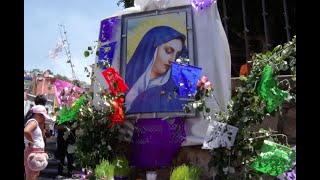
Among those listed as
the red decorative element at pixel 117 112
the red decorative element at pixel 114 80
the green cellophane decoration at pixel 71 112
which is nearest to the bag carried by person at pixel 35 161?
the green cellophane decoration at pixel 71 112

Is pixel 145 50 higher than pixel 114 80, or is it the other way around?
pixel 145 50

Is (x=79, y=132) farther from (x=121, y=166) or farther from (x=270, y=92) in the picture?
(x=270, y=92)

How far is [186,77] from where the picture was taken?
4.20m

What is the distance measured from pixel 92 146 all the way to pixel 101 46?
1.34 metres

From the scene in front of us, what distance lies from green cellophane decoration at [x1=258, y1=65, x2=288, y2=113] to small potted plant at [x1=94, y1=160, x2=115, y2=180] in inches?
74.0

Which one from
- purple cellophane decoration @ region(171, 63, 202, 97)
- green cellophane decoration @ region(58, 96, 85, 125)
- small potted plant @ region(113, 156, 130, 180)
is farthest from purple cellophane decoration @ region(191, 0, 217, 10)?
small potted plant @ region(113, 156, 130, 180)

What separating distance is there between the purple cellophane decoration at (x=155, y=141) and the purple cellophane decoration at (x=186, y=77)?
0.60m

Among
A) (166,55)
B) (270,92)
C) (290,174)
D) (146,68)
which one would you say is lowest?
(290,174)

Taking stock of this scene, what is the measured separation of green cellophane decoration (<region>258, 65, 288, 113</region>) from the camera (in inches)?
138

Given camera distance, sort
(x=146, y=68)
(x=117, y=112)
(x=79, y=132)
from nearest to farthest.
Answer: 1. (x=117, y=112)
2. (x=146, y=68)
3. (x=79, y=132)

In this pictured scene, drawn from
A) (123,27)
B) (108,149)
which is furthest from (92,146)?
(123,27)

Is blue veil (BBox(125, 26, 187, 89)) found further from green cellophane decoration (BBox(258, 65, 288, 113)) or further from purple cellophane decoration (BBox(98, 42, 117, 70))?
green cellophane decoration (BBox(258, 65, 288, 113))

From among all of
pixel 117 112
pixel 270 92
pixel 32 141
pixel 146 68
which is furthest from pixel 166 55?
pixel 32 141

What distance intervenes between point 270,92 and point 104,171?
A: 6.60 feet
